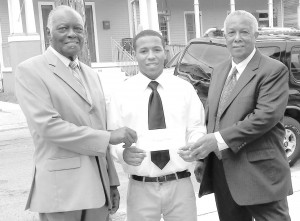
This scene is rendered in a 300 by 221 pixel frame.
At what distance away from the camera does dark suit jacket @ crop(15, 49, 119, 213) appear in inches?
92.2

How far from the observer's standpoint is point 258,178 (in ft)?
8.97

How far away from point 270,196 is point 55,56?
1.67 metres

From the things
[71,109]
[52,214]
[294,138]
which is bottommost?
[294,138]

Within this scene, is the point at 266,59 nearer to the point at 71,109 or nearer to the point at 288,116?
the point at 71,109

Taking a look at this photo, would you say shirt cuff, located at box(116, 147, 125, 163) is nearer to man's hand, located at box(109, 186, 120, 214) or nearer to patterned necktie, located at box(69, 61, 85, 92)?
man's hand, located at box(109, 186, 120, 214)

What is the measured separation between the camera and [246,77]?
108 inches

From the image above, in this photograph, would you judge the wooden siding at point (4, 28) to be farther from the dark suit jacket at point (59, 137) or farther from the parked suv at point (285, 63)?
the dark suit jacket at point (59, 137)

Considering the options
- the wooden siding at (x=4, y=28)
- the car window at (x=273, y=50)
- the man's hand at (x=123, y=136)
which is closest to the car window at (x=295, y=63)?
the car window at (x=273, y=50)

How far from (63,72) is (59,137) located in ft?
1.35

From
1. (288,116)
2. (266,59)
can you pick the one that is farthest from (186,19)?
(266,59)

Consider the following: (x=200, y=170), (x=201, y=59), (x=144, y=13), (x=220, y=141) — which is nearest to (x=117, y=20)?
(x=144, y=13)

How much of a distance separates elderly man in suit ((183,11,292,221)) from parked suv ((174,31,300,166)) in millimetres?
3557

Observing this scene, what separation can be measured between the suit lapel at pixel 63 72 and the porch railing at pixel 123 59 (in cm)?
1407

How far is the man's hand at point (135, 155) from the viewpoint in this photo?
8.59ft
